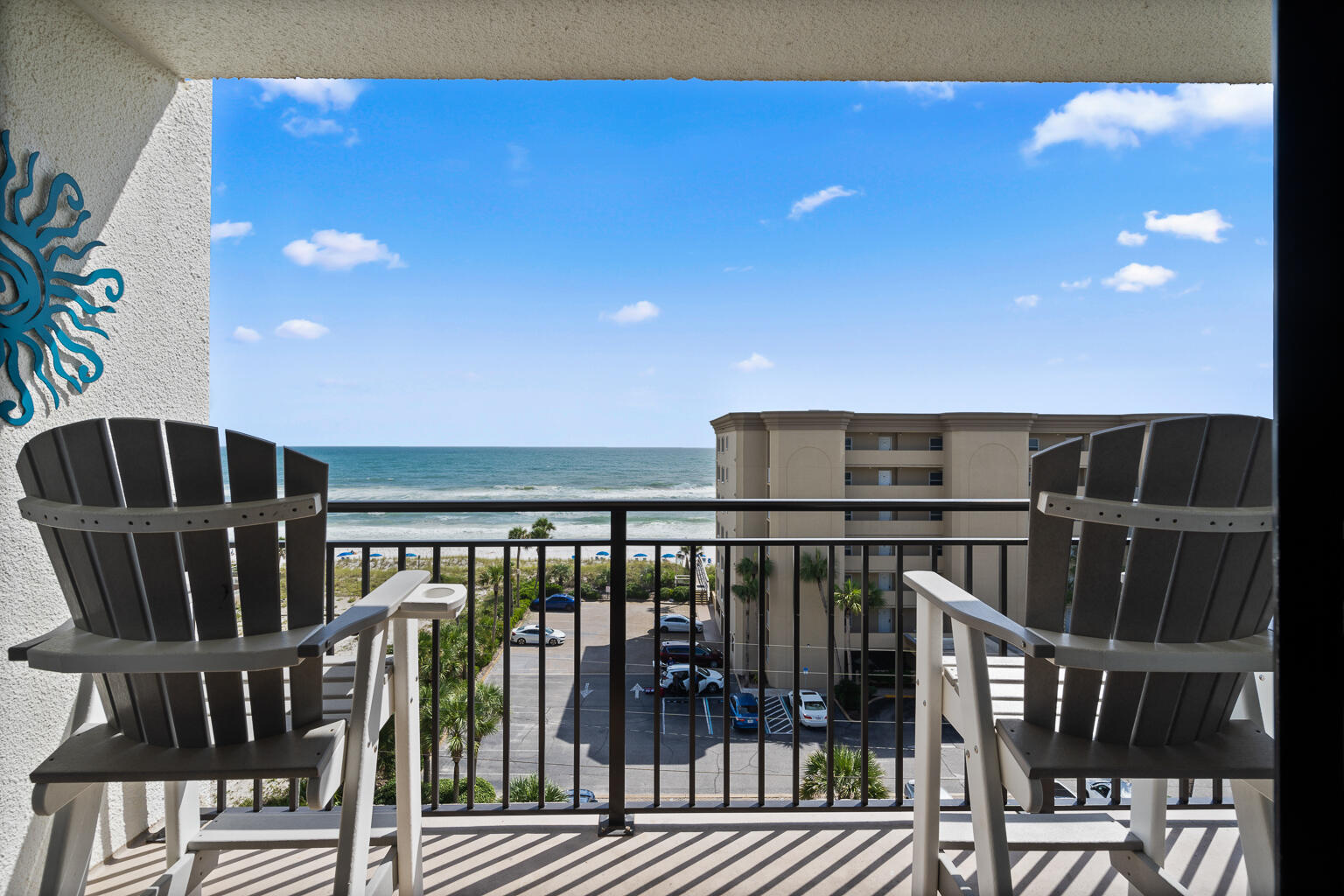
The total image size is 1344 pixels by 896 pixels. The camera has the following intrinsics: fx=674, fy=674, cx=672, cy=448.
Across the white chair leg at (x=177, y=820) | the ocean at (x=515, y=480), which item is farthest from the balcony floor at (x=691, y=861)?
the ocean at (x=515, y=480)

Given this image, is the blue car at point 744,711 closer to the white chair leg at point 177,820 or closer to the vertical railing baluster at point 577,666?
the vertical railing baluster at point 577,666

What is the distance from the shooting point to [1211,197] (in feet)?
99.3

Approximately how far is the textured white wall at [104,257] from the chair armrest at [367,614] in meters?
0.93

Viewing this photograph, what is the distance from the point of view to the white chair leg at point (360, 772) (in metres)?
1.25

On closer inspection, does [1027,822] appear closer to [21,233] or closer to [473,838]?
[473,838]

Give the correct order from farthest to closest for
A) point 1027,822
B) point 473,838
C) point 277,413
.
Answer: point 277,413 < point 473,838 < point 1027,822

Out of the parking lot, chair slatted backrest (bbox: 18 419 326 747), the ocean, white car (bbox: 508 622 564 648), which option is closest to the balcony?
chair slatted backrest (bbox: 18 419 326 747)

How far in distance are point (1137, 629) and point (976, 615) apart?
27 centimetres

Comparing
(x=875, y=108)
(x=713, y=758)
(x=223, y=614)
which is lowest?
(x=713, y=758)

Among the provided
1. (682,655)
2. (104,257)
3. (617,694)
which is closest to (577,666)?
(617,694)

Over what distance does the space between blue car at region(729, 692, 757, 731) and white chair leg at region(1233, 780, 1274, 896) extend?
13.8m

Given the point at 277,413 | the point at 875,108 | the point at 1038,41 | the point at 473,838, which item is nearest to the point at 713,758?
the point at 473,838
